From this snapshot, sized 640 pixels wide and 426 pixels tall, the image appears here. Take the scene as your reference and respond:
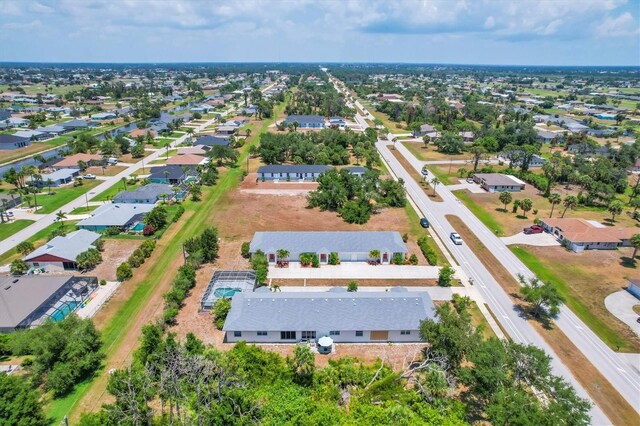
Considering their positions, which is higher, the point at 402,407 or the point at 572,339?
the point at 402,407

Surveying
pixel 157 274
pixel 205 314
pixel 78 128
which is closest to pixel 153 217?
pixel 157 274

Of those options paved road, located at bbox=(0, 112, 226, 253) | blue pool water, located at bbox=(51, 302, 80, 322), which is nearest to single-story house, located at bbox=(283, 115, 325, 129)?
paved road, located at bbox=(0, 112, 226, 253)

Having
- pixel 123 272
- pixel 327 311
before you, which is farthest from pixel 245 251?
pixel 327 311

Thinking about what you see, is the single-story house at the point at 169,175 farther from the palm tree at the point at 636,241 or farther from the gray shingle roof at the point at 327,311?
the palm tree at the point at 636,241

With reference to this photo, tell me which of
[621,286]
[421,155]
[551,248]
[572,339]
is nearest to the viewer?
[572,339]

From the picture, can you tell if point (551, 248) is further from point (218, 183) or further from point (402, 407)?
point (218, 183)

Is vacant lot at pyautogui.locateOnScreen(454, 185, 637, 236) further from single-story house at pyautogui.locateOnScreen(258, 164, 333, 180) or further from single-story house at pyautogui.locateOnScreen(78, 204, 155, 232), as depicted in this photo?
single-story house at pyautogui.locateOnScreen(78, 204, 155, 232)

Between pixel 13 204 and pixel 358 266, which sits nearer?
pixel 358 266
